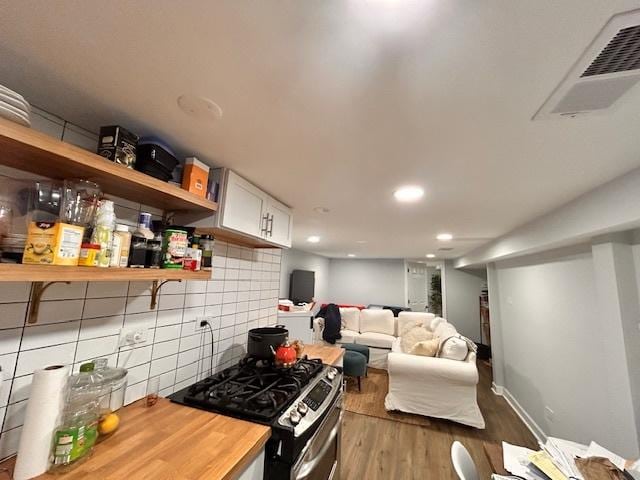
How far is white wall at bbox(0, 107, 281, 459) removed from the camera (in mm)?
857

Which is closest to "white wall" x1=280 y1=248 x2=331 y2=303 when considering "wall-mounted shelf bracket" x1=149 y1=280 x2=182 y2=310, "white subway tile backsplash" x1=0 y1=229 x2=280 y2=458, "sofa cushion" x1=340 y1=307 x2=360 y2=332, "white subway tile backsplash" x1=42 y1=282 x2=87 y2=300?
"sofa cushion" x1=340 y1=307 x2=360 y2=332

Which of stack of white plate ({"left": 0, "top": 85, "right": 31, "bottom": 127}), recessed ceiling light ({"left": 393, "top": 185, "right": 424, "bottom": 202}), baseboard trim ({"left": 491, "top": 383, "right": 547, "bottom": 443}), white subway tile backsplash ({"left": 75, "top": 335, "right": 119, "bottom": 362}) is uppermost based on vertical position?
recessed ceiling light ({"left": 393, "top": 185, "right": 424, "bottom": 202})

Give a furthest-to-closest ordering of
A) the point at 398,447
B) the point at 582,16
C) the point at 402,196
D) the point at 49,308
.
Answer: the point at 398,447
the point at 402,196
the point at 49,308
the point at 582,16

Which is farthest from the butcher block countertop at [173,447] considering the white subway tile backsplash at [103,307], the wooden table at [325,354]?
the wooden table at [325,354]

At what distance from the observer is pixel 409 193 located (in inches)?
69.9

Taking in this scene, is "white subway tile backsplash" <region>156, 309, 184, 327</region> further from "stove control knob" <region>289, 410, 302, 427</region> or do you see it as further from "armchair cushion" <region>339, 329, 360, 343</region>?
"armchair cushion" <region>339, 329, 360, 343</region>

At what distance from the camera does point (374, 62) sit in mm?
706

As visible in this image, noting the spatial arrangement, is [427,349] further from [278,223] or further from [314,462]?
[278,223]

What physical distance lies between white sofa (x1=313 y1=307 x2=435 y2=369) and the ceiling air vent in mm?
4470

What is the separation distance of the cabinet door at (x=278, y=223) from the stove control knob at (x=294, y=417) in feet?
3.38

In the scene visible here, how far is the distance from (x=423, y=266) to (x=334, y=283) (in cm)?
270

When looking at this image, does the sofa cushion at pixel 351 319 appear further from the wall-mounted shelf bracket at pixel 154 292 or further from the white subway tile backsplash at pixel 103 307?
the white subway tile backsplash at pixel 103 307

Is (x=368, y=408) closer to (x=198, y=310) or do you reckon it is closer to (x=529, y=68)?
(x=198, y=310)

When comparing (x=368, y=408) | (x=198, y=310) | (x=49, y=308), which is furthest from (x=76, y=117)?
(x=368, y=408)
